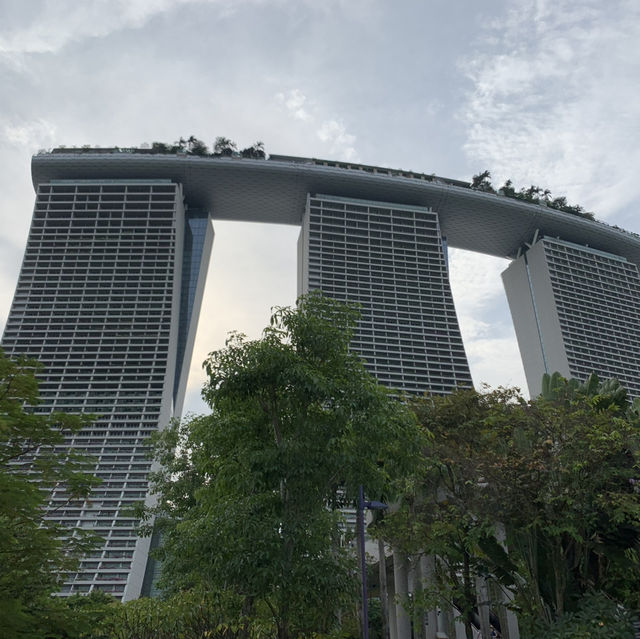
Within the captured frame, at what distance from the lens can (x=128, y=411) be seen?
2263 inches

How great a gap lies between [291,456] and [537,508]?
9.18m

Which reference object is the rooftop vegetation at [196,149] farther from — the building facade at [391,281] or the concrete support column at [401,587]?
the concrete support column at [401,587]

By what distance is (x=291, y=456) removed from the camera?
13773 mm

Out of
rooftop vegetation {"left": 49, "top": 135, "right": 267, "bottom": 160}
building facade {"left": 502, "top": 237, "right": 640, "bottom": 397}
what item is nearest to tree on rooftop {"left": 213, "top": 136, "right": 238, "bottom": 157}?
rooftop vegetation {"left": 49, "top": 135, "right": 267, "bottom": 160}

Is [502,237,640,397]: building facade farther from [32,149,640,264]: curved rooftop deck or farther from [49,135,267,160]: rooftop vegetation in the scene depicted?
[49,135,267,160]: rooftop vegetation

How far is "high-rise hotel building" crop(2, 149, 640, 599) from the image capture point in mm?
60469

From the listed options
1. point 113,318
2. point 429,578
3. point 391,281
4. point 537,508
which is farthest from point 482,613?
point 113,318

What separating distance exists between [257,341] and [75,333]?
53.4 metres

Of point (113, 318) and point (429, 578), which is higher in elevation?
point (113, 318)

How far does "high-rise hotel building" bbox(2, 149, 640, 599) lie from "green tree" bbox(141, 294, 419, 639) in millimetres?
41454

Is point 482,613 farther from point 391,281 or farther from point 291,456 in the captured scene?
point 391,281

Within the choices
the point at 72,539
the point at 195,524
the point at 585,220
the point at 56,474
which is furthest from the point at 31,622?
the point at 585,220

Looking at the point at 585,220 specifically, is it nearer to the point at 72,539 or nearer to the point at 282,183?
the point at 282,183

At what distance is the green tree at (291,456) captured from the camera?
42.7ft
